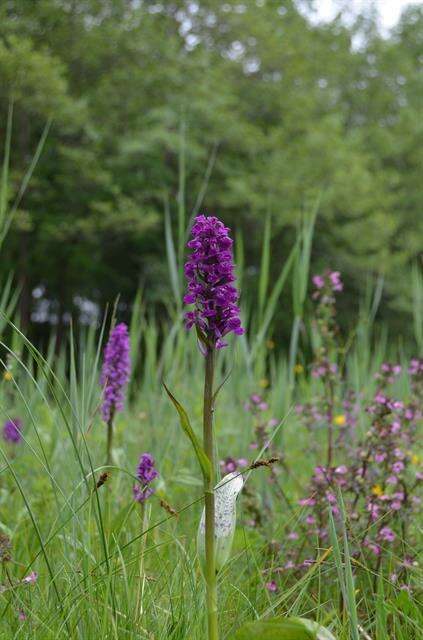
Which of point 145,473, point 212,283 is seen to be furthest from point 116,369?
point 212,283

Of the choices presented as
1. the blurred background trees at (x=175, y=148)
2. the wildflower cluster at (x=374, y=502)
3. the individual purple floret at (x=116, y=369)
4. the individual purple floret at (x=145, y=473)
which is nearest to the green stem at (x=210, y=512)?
the individual purple floret at (x=145, y=473)

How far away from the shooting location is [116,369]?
265 centimetres

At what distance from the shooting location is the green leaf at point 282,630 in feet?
4.36

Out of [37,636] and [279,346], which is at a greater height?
[37,636]

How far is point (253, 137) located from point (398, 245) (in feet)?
23.2

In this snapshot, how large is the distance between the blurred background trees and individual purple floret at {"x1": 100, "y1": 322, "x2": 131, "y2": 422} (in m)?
14.4

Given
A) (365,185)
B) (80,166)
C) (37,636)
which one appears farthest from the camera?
(365,185)

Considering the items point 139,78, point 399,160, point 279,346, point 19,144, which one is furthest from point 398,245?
point 19,144

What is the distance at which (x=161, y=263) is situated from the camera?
20375 mm

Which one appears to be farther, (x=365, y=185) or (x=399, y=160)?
(x=399, y=160)

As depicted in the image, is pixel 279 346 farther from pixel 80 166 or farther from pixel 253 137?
pixel 80 166

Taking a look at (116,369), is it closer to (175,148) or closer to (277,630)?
(277,630)

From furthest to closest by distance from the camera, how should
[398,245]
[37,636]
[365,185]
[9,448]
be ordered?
[398,245] < [365,185] < [9,448] < [37,636]

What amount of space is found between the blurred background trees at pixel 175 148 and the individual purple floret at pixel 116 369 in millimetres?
14382
